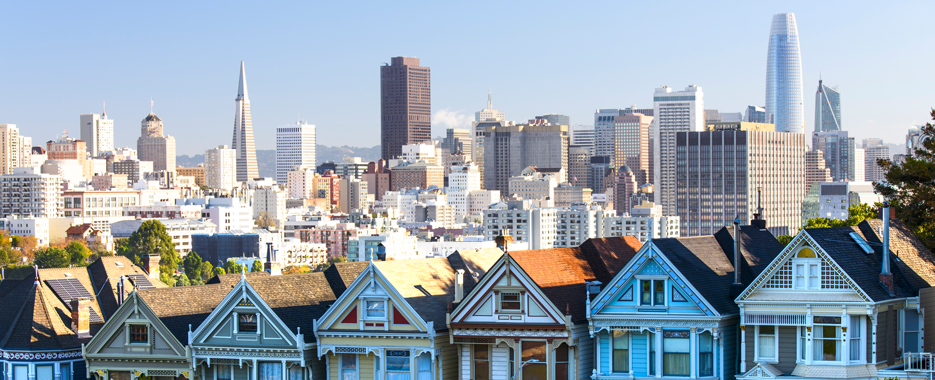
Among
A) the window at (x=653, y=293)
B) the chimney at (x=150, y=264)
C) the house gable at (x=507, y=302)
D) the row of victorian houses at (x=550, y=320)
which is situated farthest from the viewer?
the chimney at (x=150, y=264)

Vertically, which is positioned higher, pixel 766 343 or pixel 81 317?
pixel 766 343

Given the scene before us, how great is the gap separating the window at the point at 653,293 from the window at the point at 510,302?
361 cm

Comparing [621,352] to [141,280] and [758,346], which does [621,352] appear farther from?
[141,280]

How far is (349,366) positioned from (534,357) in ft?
19.8

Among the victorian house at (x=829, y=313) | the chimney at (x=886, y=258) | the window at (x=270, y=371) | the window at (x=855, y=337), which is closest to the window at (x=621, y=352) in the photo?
the victorian house at (x=829, y=313)

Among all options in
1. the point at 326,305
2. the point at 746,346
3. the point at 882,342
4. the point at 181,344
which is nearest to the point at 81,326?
the point at 181,344

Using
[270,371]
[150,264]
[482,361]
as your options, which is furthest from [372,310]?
[150,264]

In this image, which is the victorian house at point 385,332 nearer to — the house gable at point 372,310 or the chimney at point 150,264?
the house gable at point 372,310

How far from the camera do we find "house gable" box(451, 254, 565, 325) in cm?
3728

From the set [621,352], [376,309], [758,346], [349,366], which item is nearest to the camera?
[758,346]

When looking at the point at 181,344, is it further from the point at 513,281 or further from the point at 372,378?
the point at 513,281

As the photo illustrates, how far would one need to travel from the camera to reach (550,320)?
37344mm

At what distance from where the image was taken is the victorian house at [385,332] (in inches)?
1528

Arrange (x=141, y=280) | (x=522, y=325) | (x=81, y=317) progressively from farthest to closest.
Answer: (x=141, y=280) → (x=81, y=317) → (x=522, y=325)
